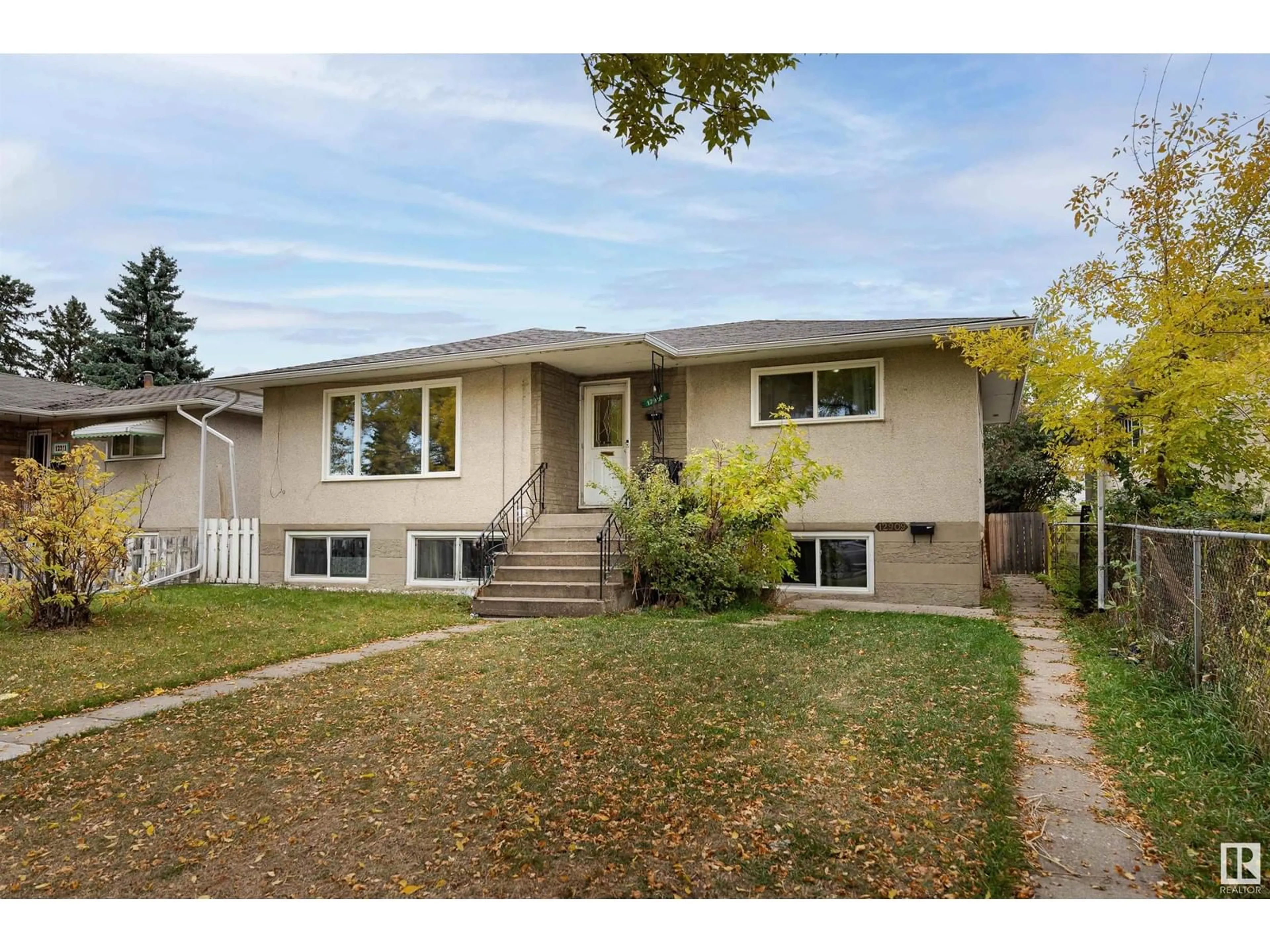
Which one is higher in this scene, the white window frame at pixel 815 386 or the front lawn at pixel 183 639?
the white window frame at pixel 815 386

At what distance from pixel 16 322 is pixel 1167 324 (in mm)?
44972

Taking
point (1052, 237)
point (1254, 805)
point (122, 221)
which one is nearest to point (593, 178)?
point (1052, 237)

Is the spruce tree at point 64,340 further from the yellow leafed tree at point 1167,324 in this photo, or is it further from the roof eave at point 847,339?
the yellow leafed tree at point 1167,324

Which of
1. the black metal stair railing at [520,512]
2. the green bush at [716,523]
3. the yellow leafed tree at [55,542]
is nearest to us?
the yellow leafed tree at [55,542]

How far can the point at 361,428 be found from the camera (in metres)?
13.7

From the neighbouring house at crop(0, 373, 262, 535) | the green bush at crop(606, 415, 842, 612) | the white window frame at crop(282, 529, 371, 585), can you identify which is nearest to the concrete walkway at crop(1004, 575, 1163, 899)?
the green bush at crop(606, 415, 842, 612)

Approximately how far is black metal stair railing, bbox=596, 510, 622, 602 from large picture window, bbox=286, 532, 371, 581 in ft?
16.0

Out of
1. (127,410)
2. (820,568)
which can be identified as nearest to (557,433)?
(820,568)

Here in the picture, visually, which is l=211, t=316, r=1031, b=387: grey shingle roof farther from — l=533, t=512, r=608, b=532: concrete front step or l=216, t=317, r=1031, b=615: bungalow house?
l=533, t=512, r=608, b=532: concrete front step

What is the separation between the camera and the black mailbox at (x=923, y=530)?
35.6 ft

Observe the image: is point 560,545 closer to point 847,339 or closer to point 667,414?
point 667,414

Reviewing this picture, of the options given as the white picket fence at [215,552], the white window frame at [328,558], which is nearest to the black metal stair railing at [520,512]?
the white window frame at [328,558]

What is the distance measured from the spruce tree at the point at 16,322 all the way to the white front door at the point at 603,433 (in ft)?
116

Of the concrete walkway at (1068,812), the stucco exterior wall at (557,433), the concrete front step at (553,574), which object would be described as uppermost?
the stucco exterior wall at (557,433)
